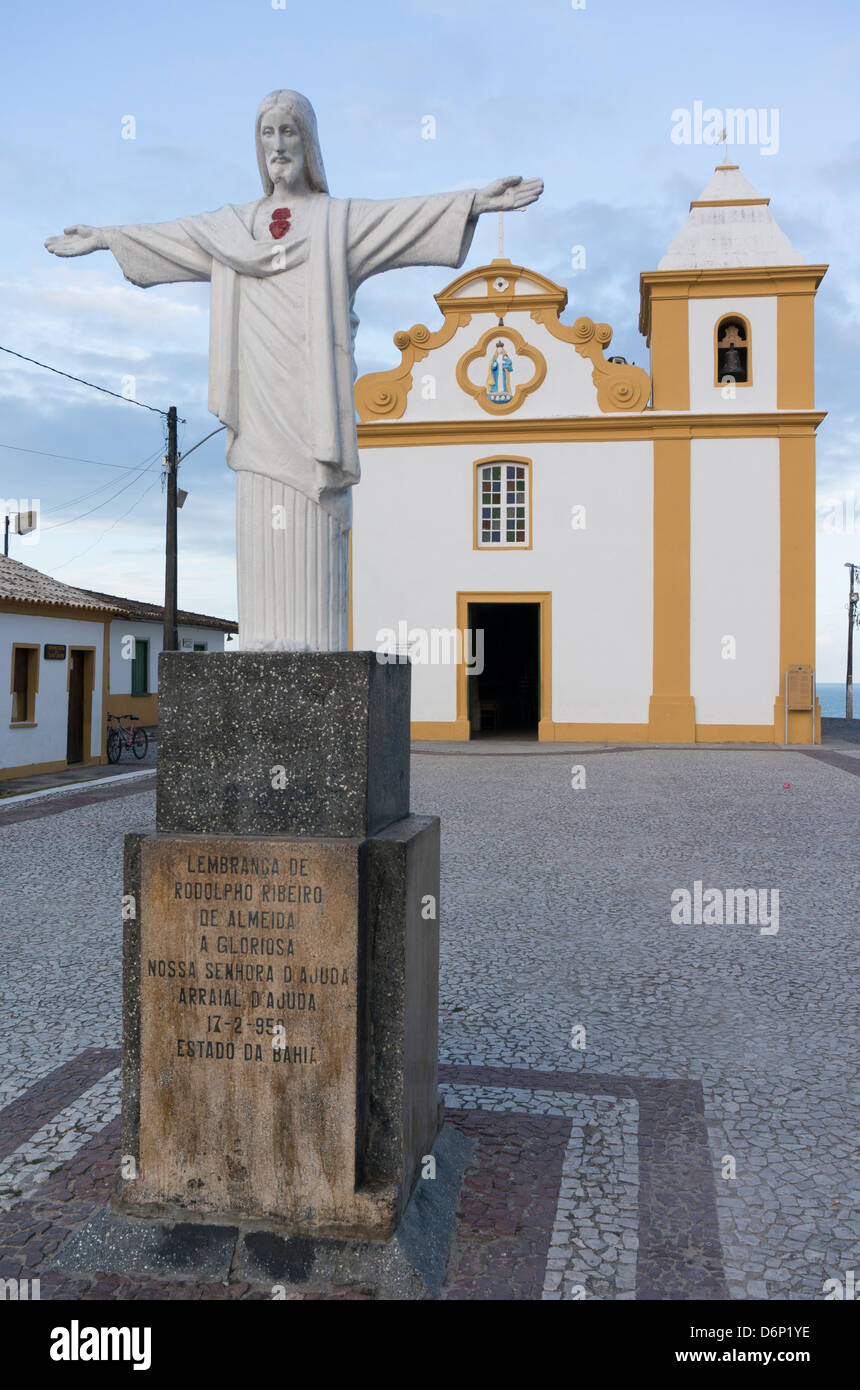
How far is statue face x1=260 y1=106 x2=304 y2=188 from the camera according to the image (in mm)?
3041

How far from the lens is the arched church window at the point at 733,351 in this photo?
19.2 metres

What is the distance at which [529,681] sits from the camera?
82.9 feet

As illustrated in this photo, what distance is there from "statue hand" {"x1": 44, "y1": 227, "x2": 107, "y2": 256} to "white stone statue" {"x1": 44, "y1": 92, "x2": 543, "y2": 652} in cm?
6

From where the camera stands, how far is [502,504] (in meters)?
19.8

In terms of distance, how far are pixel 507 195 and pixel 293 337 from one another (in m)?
0.72

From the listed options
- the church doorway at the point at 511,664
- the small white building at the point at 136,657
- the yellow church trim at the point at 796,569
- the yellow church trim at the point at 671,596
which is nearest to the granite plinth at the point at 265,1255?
the yellow church trim at the point at 671,596

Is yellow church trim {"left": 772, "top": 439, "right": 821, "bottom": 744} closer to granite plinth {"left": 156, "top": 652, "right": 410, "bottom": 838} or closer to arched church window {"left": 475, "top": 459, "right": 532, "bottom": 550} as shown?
arched church window {"left": 475, "top": 459, "right": 532, "bottom": 550}

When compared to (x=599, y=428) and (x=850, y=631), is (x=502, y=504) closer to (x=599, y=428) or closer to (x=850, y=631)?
(x=599, y=428)

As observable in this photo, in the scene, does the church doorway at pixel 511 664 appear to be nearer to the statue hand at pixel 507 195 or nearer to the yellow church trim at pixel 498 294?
the yellow church trim at pixel 498 294

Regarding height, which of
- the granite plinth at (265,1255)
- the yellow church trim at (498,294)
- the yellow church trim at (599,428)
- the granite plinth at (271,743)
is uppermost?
the yellow church trim at (498,294)

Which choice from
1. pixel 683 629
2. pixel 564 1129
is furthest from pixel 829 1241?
pixel 683 629

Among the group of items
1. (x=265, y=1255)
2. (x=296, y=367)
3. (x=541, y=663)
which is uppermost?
(x=296, y=367)

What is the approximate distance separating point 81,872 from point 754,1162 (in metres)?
5.57

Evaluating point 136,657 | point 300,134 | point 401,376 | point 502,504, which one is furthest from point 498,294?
point 300,134
